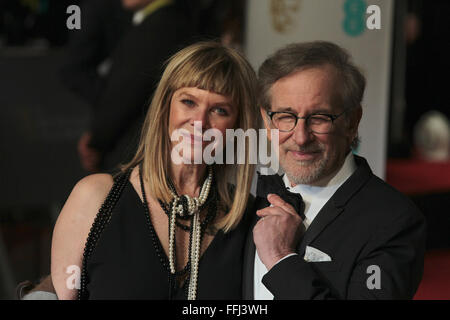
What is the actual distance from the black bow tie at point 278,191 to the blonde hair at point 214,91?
0.08 ft

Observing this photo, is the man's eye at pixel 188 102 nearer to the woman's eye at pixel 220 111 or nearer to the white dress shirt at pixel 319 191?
the woman's eye at pixel 220 111

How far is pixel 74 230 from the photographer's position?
3.64ft

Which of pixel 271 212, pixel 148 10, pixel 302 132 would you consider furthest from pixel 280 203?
pixel 148 10

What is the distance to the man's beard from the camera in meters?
0.98

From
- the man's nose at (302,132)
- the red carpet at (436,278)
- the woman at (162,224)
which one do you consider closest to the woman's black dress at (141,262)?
the woman at (162,224)

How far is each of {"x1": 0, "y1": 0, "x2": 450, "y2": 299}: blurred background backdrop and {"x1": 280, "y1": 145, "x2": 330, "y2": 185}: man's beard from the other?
0.38 feet

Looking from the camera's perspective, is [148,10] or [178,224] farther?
[148,10]

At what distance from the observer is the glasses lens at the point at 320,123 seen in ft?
3.14

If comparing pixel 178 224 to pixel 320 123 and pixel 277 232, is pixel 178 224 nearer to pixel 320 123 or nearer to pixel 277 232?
pixel 277 232

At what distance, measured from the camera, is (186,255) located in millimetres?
1089

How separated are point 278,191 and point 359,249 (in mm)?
171

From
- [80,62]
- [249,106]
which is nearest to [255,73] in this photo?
[249,106]
